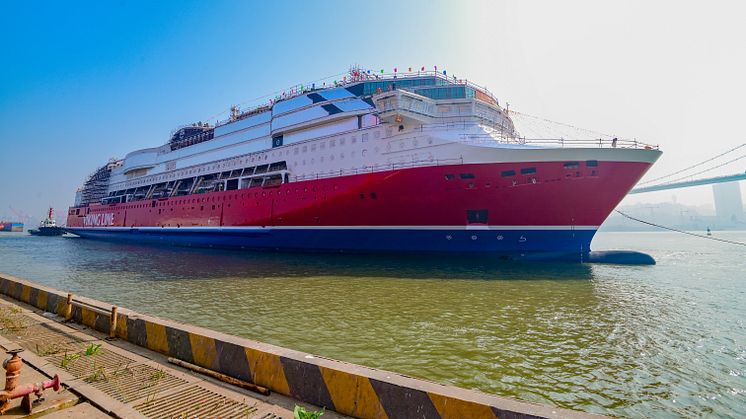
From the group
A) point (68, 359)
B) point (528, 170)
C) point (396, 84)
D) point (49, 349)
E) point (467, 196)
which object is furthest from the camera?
point (396, 84)

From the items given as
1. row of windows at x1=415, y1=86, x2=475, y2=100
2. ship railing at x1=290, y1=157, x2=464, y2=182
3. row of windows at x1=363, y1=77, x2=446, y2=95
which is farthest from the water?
row of windows at x1=363, y1=77, x2=446, y2=95

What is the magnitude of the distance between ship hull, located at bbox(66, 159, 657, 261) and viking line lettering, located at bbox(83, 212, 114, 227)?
30.5m

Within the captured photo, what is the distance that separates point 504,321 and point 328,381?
5.50 meters

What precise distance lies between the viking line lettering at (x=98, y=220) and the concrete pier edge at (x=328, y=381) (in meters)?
43.2

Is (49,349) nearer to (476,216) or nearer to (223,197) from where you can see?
(476,216)

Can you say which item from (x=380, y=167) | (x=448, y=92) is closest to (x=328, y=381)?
(x=380, y=167)

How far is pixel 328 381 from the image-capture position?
315 cm

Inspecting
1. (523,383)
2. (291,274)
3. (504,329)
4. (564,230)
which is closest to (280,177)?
(291,274)

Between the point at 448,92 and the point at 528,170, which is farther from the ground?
the point at 448,92

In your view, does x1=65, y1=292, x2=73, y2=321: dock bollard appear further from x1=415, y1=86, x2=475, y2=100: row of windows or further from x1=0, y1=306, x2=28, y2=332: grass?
x1=415, y1=86, x2=475, y2=100: row of windows

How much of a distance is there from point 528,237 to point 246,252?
58.9 ft

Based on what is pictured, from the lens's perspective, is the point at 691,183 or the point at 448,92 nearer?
the point at 448,92

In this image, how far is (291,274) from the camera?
44.8 ft

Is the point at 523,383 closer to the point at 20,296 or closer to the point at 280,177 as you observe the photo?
the point at 20,296
